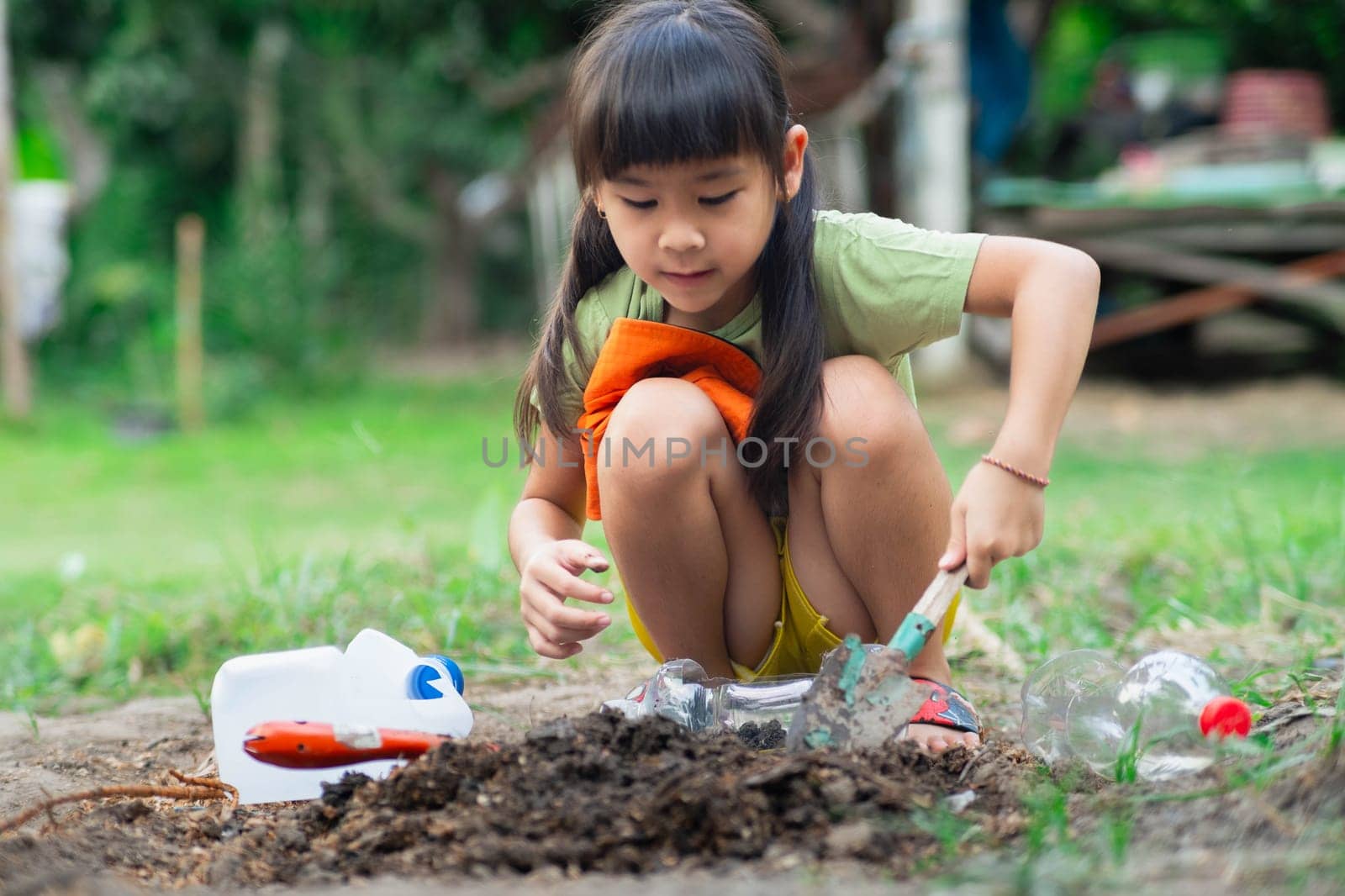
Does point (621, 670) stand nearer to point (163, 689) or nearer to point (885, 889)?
point (163, 689)

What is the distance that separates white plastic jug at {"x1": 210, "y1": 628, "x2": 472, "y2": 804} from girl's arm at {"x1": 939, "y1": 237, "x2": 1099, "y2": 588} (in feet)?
2.40

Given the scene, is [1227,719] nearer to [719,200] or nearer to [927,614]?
[927,614]

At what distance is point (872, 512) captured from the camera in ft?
6.27

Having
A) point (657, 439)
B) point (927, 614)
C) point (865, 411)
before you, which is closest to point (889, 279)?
point (865, 411)

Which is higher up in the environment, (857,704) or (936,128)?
(936,128)

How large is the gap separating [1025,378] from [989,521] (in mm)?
220

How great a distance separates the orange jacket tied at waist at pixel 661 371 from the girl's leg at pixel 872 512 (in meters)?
0.12

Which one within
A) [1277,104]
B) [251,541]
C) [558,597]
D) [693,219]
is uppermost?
[1277,104]

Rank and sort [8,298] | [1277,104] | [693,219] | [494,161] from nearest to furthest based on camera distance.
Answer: [693,219]
[8,298]
[1277,104]
[494,161]

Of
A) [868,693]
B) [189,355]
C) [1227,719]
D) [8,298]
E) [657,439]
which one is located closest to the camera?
[1227,719]

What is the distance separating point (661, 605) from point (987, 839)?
29.1 inches

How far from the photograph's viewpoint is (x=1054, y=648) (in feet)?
8.66

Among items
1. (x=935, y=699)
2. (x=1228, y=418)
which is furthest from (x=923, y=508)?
(x=1228, y=418)

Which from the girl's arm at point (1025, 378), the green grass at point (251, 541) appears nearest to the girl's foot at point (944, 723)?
the girl's arm at point (1025, 378)
